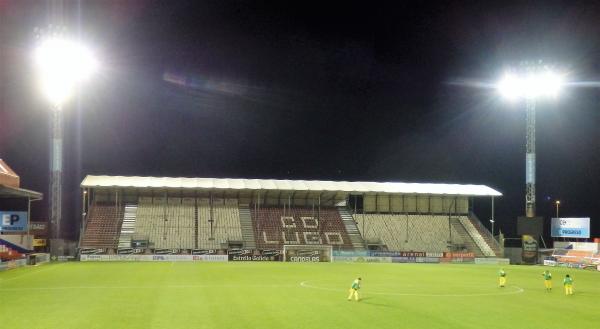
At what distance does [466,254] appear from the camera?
238 ft

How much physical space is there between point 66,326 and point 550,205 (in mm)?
96992

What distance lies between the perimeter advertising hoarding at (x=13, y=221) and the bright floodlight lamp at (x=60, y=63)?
13040 millimetres

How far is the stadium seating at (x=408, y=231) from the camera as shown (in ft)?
253

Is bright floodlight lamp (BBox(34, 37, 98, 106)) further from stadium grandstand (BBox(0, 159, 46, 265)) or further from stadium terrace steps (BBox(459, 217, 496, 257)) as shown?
stadium terrace steps (BBox(459, 217, 496, 257))

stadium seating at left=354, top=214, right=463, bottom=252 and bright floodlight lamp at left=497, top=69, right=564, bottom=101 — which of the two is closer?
bright floodlight lamp at left=497, top=69, right=564, bottom=101

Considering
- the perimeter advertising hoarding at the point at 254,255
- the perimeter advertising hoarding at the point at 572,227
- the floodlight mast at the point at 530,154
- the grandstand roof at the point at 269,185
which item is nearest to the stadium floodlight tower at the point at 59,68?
the grandstand roof at the point at 269,185

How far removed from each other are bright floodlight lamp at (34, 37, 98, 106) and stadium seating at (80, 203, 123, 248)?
2105 cm

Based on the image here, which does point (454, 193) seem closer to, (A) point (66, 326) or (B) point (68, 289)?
(B) point (68, 289)

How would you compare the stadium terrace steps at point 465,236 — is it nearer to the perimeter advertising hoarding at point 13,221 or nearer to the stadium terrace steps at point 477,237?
the stadium terrace steps at point 477,237

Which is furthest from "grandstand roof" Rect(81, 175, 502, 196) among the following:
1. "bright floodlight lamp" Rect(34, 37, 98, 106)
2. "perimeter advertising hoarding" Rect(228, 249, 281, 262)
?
"bright floodlight lamp" Rect(34, 37, 98, 106)

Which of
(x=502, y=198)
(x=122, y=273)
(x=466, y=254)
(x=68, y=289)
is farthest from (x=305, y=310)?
(x=502, y=198)

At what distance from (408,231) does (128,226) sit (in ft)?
120

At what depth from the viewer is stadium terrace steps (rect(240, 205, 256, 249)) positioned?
72.2 metres

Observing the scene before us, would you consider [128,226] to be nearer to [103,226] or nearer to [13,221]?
[103,226]
